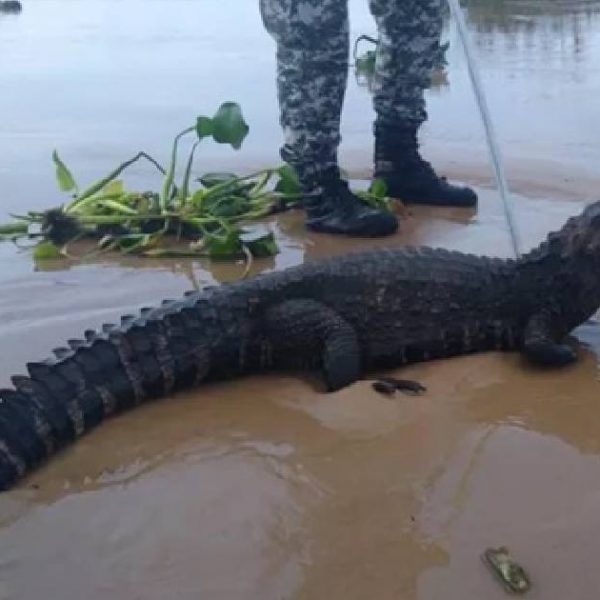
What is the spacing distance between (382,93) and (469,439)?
2.91m

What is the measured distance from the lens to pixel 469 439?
280 centimetres

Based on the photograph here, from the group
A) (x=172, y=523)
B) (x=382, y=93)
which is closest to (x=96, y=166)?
(x=382, y=93)

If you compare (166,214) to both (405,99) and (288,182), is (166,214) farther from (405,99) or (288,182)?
(405,99)

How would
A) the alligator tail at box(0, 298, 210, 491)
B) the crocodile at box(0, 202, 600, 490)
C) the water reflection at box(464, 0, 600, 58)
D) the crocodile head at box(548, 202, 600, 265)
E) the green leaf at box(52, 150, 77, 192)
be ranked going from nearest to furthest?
1. the alligator tail at box(0, 298, 210, 491)
2. the crocodile at box(0, 202, 600, 490)
3. the crocodile head at box(548, 202, 600, 265)
4. the green leaf at box(52, 150, 77, 192)
5. the water reflection at box(464, 0, 600, 58)

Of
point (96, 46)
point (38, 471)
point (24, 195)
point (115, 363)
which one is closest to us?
point (38, 471)

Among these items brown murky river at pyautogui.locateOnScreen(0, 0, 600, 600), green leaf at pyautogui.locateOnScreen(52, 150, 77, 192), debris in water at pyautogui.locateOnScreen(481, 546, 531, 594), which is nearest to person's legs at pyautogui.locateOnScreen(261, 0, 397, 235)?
brown murky river at pyautogui.locateOnScreen(0, 0, 600, 600)

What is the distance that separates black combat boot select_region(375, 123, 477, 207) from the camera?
17.3 ft

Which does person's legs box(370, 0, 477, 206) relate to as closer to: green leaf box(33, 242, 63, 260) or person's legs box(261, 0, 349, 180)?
person's legs box(261, 0, 349, 180)

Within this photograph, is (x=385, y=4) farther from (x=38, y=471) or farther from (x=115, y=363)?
(x=38, y=471)

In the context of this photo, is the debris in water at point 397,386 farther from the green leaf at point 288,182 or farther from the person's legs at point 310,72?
the green leaf at point 288,182

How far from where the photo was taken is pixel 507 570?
218cm

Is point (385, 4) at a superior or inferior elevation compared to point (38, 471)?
superior

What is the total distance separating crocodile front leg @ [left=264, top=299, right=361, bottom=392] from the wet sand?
0.29ft

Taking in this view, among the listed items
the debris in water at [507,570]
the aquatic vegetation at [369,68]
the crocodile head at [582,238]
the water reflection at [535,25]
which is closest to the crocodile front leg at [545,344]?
the crocodile head at [582,238]
